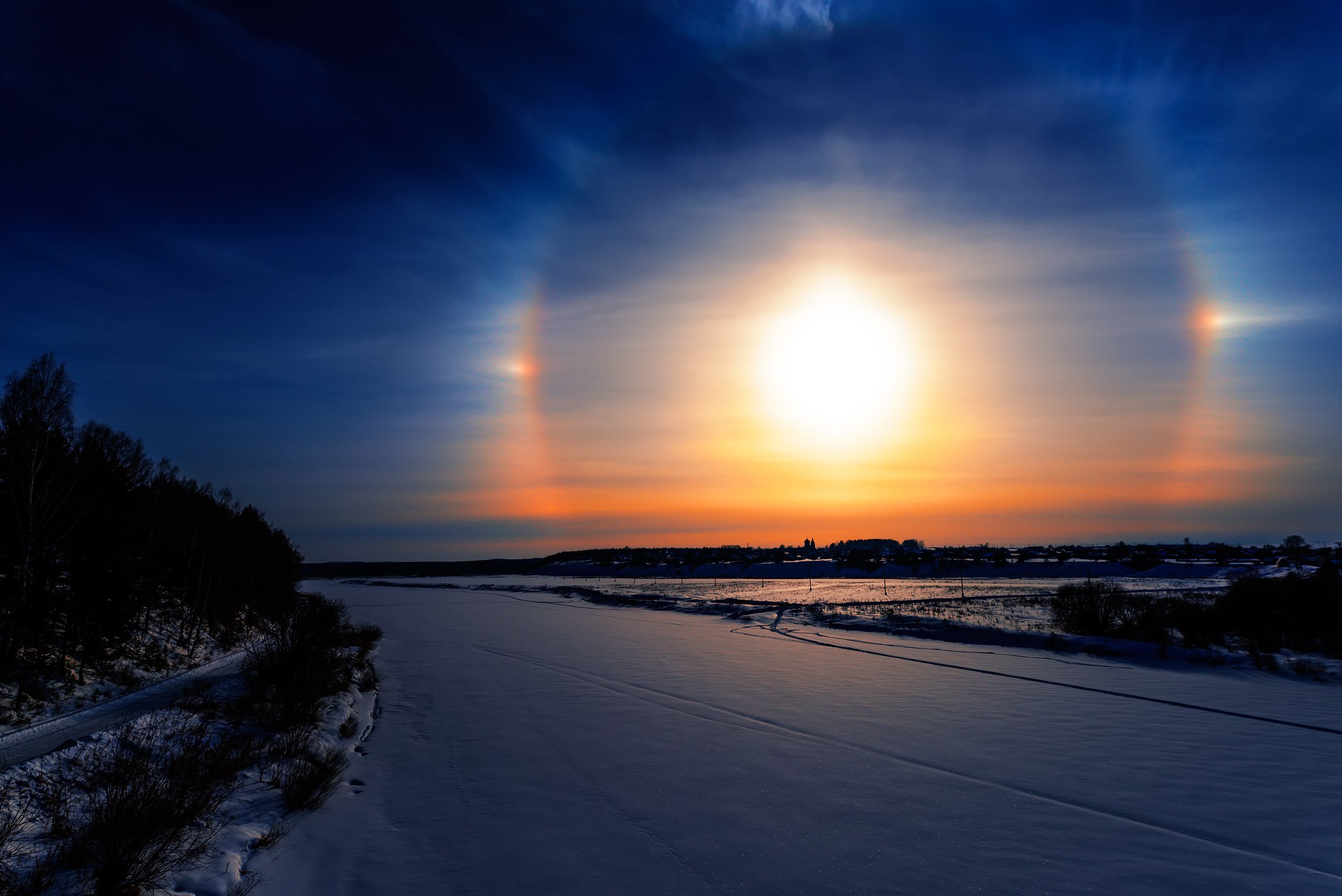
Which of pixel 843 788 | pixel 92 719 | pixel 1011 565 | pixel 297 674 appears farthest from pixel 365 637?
pixel 1011 565

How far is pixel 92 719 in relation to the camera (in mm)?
15703

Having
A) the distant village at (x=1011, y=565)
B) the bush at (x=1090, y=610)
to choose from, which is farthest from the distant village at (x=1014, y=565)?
the bush at (x=1090, y=610)

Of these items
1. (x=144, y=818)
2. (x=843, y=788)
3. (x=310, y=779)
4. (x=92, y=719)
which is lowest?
(x=92, y=719)

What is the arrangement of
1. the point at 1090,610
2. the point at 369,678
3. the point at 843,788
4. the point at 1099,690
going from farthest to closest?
the point at 1090,610, the point at 369,678, the point at 1099,690, the point at 843,788

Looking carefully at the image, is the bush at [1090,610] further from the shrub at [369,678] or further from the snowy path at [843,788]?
the shrub at [369,678]

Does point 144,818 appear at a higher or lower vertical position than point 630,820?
higher

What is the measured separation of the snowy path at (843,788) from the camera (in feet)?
23.7

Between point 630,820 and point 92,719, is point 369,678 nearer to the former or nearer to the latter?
point 92,719

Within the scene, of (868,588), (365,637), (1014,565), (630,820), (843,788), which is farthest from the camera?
(1014,565)

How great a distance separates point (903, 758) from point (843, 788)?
1.98m

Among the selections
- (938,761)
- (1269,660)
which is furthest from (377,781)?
(1269,660)

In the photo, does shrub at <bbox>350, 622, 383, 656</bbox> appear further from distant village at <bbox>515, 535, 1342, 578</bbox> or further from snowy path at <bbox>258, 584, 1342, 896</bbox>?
distant village at <bbox>515, 535, 1342, 578</bbox>

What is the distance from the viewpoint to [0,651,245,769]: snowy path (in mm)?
12562

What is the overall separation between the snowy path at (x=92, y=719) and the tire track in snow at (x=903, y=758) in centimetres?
1036
